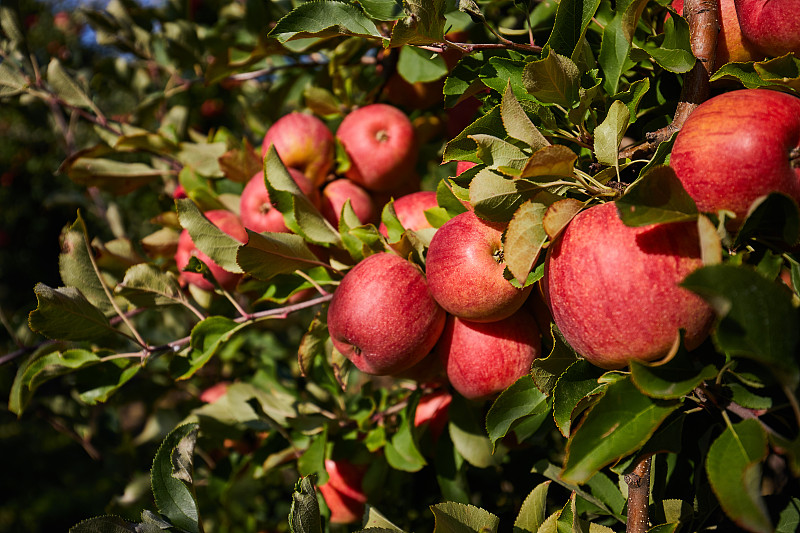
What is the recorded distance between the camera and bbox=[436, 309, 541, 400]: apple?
1.07m

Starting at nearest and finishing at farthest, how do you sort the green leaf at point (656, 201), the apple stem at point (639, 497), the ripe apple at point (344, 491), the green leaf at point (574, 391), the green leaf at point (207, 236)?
the green leaf at point (656, 201) → the green leaf at point (574, 391) → the apple stem at point (639, 497) → the green leaf at point (207, 236) → the ripe apple at point (344, 491)

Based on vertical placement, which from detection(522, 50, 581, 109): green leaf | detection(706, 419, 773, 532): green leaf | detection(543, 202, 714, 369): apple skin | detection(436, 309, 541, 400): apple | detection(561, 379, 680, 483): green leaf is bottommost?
detection(436, 309, 541, 400): apple

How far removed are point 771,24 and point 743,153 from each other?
0.27 m

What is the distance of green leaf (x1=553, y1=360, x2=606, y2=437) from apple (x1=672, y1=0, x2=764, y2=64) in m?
0.57

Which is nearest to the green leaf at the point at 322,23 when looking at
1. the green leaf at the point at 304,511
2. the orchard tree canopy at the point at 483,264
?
the orchard tree canopy at the point at 483,264

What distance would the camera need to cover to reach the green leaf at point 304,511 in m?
0.92

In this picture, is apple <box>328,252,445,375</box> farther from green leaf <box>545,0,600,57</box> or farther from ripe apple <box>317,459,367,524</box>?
ripe apple <box>317,459,367,524</box>

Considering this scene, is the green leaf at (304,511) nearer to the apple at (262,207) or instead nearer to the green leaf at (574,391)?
the green leaf at (574,391)

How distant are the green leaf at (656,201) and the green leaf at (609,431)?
22 cm

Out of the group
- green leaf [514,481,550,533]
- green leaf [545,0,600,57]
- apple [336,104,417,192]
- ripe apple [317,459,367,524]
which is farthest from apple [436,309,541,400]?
ripe apple [317,459,367,524]

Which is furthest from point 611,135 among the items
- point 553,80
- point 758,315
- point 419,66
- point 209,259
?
point 209,259

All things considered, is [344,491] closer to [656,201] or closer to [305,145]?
[305,145]

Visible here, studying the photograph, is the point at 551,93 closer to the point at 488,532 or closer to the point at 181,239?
the point at 488,532

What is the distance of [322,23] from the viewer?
982 mm
